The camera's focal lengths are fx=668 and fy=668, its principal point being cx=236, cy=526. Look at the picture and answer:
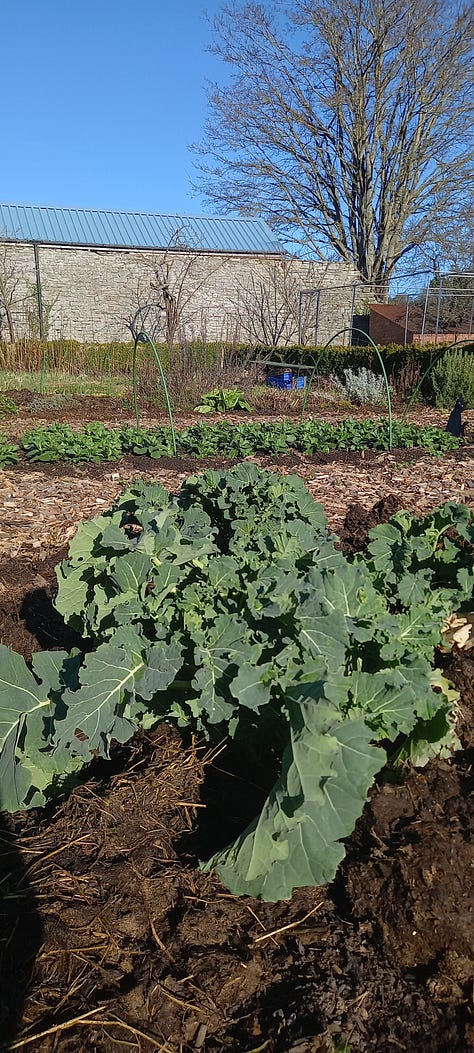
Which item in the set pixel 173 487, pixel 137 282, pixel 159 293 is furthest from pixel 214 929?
pixel 137 282

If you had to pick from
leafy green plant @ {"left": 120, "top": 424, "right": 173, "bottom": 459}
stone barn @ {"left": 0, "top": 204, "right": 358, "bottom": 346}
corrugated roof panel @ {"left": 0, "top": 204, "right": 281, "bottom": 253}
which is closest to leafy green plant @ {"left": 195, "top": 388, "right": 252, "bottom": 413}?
leafy green plant @ {"left": 120, "top": 424, "right": 173, "bottom": 459}

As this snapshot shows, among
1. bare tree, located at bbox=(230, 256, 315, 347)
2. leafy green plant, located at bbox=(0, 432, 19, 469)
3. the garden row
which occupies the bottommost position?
leafy green plant, located at bbox=(0, 432, 19, 469)

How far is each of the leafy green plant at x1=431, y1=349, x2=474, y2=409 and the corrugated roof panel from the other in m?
16.7

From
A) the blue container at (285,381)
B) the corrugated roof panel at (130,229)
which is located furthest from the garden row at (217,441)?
the corrugated roof panel at (130,229)

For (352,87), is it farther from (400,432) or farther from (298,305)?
(400,432)

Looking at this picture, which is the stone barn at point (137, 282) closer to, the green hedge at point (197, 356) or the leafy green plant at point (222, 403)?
the green hedge at point (197, 356)

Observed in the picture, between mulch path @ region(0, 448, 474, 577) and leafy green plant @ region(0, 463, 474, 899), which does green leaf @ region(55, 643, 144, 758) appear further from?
mulch path @ region(0, 448, 474, 577)

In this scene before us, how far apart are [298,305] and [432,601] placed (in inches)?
961

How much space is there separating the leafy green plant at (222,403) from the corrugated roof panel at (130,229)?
16693 mm

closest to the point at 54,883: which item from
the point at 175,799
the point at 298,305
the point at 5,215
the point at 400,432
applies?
the point at 175,799

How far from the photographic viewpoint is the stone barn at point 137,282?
2508 cm

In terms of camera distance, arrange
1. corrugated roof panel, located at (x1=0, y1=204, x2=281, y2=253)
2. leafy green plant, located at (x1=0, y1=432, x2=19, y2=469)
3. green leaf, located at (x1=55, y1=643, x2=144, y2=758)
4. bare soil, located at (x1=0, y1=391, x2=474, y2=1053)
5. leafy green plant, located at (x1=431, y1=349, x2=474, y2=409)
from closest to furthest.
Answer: bare soil, located at (x1=0, y1=391, x2=474, y2=1053) → green leaf, located at (x1=55, y1=643, x2=144, y2=758) → leafy green plant, located at (x1=0, y1=432, x2=19, y2=469) → leafy green plant, located at (x1=431, y1=349, x2=474, y2=409) → corrugated roof panel, located at (x1=0, y1=204, x2=281, y2=253)

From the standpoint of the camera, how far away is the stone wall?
25.0 meters

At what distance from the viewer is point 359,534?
14.5 feet
